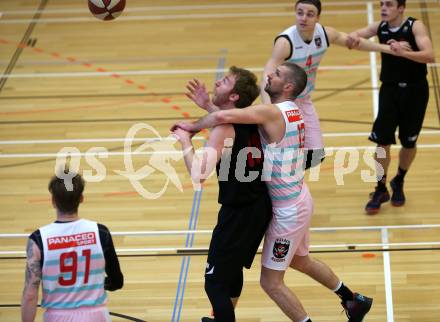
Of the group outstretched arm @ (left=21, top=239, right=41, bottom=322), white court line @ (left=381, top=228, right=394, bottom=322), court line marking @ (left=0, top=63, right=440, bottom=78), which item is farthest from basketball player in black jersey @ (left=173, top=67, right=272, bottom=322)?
court line marking @ (left=0, top=63, right=440, bottom=78)

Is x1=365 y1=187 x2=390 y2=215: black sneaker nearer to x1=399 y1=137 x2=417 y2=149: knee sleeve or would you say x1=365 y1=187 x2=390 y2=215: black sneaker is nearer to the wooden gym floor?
the wooden gym floor

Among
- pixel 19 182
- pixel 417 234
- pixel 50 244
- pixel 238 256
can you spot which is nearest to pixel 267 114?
pixel 238 256

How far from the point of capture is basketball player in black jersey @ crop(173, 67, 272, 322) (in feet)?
19.6

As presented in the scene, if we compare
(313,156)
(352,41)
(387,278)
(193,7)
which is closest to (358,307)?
(387,278)

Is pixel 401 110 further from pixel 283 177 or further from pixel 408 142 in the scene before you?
pixel 283 177

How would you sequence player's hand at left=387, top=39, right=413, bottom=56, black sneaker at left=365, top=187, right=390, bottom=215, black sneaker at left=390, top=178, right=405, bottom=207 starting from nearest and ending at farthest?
player's hand at left=387, top=39, right=413, bottom=56, black sneaker at left=365, top=187, right=390, bottom=215, black sneaker at left=390, top=178, right=405, bottom=207

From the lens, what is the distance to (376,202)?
8648 millimetres

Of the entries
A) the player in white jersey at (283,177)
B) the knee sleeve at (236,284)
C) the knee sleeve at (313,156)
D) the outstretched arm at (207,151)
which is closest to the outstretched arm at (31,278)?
the outstretched arm at (207,151)

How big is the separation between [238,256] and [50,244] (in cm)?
160

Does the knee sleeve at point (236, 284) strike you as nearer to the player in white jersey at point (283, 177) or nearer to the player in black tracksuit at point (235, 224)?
the player in black tracksuit at point (235, 224)

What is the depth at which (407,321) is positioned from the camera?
6.99 meters

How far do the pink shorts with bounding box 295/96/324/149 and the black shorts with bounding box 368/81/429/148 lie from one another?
0.73 metres

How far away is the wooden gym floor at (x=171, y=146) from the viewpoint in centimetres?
754

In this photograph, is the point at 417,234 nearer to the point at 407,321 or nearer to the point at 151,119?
the point at 407,321
